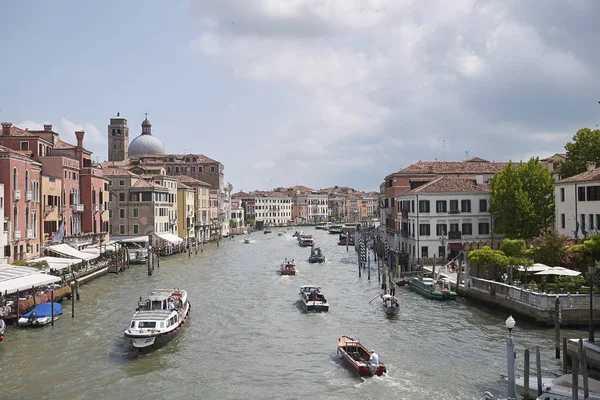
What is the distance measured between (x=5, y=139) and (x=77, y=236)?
867 cm

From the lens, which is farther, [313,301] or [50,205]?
[50,205]

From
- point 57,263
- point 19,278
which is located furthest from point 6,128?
point 19,278

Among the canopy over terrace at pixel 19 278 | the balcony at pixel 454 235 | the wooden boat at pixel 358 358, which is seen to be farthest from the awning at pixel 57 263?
the balcony at pixel 454 235

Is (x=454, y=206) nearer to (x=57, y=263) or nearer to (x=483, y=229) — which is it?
(x=483, y=229)

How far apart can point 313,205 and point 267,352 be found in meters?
154

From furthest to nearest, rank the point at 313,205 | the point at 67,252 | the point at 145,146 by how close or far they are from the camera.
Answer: the point at 313,205, the point at 145,146, the point at 67,252

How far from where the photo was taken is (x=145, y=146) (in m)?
112

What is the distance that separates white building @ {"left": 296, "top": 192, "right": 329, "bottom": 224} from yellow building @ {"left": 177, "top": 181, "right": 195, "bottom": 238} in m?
88.5

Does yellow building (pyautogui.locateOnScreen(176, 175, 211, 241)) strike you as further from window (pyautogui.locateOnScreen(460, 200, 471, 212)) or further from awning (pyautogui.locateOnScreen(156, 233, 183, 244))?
window (pyautogui.locateOnScreen(460, 200, 471, 212))

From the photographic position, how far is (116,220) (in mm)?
65250

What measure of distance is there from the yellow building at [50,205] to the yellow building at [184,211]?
32070mm

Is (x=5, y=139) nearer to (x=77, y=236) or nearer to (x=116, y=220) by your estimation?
(x=77, y=236)

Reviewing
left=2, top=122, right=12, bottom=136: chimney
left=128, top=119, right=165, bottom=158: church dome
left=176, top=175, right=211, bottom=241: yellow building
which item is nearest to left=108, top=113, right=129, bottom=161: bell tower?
left=128, top=119, right=165, bottom=158: church dome

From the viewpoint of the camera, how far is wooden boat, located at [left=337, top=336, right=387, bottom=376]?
760 inches
